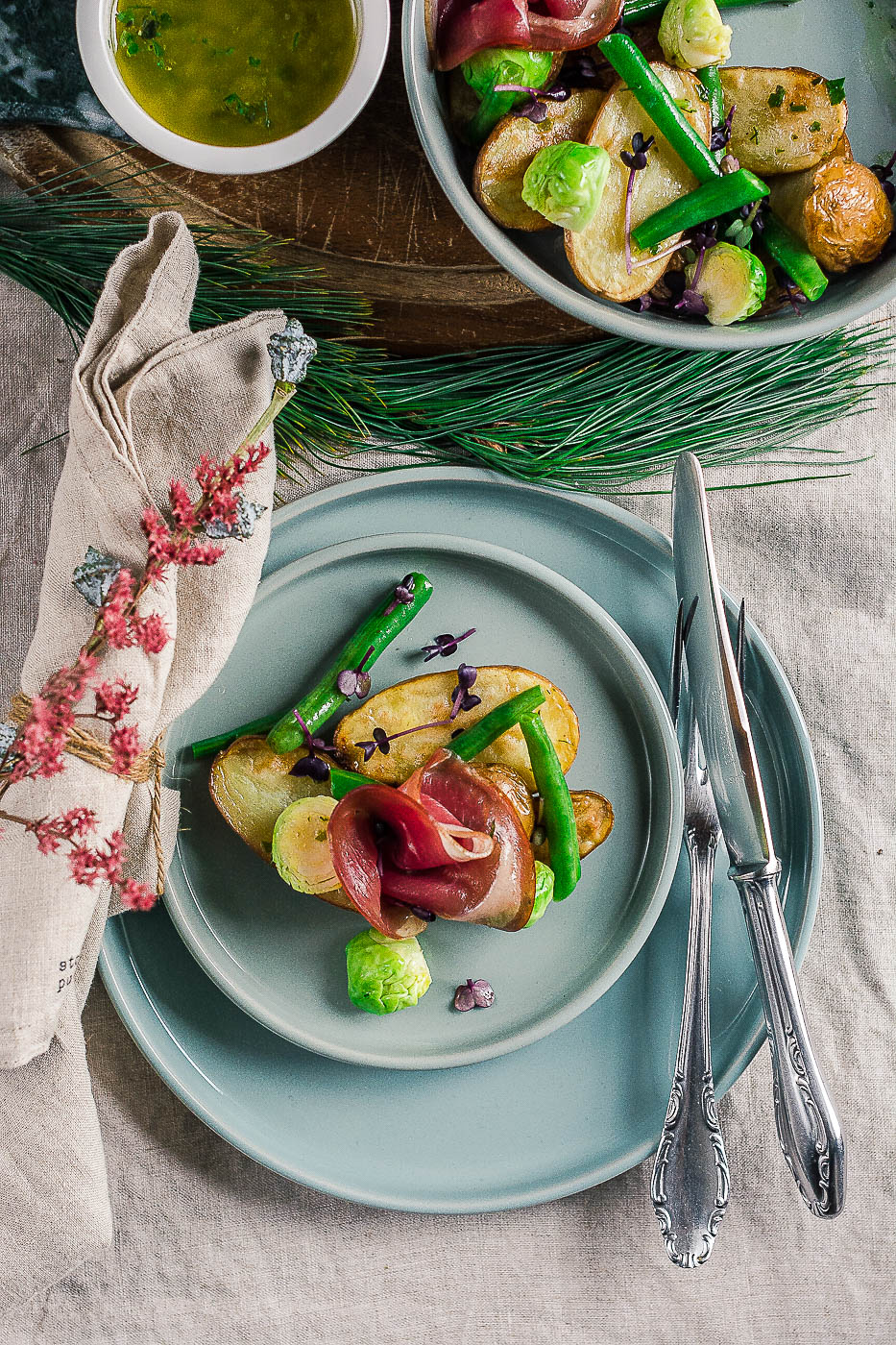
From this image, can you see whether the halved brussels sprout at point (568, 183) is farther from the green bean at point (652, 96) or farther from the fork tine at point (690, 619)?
the fork tine at point (690, 619)

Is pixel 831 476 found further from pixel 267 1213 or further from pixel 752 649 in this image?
pixel 267 1213

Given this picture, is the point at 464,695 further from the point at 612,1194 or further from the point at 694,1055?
the point at 612,1194

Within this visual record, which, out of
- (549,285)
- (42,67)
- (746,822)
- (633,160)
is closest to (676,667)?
(746,822)

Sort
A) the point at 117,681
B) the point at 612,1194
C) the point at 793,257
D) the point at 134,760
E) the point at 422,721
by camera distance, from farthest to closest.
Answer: the point at 612,1194 < the point at 422,721 < the point at 793,257 < the point at 134,760 < the point at 117,681

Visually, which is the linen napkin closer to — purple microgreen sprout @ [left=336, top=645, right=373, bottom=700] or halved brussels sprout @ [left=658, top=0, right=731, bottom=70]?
purple microgreen sprout @ [left=336, top=645, right=373, bottom=700]

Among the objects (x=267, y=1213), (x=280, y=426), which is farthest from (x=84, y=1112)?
(x=280, y=426)

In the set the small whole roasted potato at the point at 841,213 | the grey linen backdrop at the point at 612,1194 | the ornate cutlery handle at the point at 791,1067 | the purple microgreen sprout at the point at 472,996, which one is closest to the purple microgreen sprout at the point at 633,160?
the small whole roasted potato at the point at 841,213

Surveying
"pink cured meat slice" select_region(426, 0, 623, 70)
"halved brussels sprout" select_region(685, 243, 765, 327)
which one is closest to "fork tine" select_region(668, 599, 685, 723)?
"halved brussels sprout" select_region(685, 243, 765, 327)

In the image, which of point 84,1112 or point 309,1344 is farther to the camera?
point 309,1344
